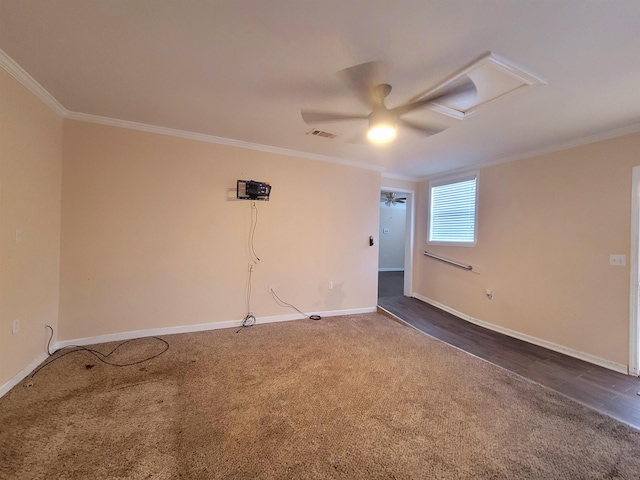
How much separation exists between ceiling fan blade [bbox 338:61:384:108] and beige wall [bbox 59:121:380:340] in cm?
199

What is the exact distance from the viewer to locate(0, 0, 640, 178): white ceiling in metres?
1.36

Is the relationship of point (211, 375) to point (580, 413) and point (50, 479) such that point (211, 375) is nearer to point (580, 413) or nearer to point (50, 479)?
point (50, 479)

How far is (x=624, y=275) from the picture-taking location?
2.65 meters

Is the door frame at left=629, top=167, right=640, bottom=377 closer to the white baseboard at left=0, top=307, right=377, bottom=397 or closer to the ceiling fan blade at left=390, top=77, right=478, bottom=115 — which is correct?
the ceiling fan blade at left=390, top=77, right=478, bottom=115

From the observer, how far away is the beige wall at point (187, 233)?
9.11 ft

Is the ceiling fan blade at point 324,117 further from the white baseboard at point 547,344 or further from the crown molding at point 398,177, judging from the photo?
the white baseboard at point 547,344

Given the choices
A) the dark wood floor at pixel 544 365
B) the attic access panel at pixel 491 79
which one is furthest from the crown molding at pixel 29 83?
the dark wood floor at pixel 544 365

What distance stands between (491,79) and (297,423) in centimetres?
284

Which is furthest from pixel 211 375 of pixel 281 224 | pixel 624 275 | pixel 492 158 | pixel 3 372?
pixel 492 158

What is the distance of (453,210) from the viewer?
4.51m

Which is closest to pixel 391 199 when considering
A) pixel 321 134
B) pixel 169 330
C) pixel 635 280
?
pixel 321 134

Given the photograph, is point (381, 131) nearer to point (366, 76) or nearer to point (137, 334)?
point (366, 76)

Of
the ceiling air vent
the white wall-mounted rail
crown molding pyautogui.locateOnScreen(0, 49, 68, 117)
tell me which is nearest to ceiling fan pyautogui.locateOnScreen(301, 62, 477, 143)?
the ceiling air vent

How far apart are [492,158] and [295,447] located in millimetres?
4223
